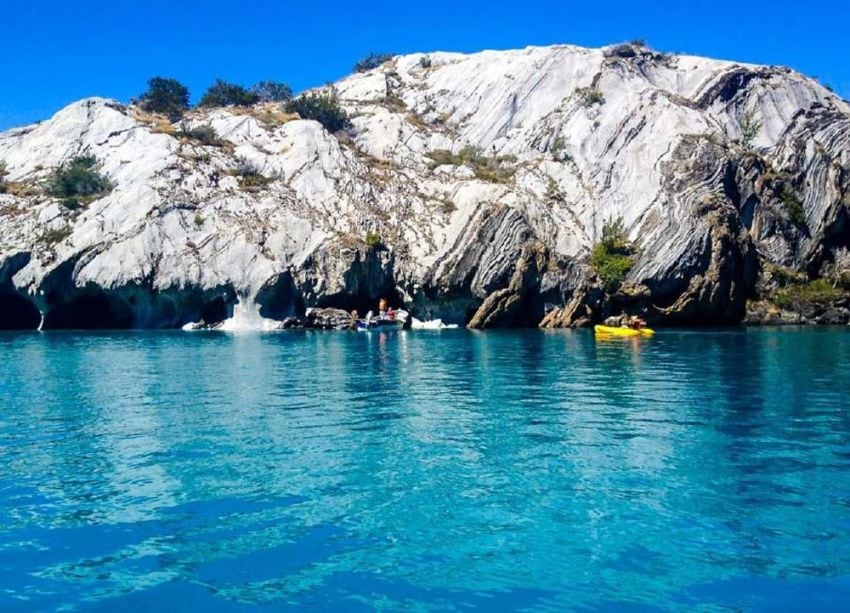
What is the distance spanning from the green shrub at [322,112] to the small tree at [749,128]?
5768 cm

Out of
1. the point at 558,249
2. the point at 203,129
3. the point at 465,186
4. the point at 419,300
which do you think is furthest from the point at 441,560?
the point at 203,129

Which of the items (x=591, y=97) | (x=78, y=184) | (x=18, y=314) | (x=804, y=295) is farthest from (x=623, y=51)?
(x=18, y=314)

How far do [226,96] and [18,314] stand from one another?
176 ft

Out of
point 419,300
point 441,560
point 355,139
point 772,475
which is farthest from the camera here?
point 355,139

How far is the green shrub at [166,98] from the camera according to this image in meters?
115

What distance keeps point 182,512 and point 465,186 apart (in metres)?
83.6

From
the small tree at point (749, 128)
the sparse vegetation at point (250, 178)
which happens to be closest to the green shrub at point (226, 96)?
the sparse vegetation at point (250, 178)

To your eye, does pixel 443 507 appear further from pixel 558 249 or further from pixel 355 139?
pixel 355 139

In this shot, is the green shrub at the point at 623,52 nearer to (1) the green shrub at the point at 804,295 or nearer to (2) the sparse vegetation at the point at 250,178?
(1) the green shrub at the point at 804,295

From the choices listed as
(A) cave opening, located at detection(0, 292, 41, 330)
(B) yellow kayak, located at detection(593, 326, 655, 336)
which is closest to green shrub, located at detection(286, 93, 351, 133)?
(A) cave opening, located at detection(0, 292, 41, 330)

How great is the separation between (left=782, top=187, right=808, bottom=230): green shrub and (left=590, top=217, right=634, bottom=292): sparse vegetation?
21353mm

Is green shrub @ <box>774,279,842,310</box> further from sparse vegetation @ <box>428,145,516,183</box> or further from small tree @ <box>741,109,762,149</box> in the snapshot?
sparse vegetation @ <box>428,145,516,183</box>

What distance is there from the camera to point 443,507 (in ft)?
43.5

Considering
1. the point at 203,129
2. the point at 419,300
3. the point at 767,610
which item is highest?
the point at 203,129
